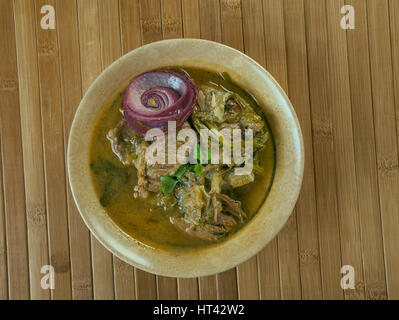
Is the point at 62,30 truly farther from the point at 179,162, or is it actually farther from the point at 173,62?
the point at 179,162

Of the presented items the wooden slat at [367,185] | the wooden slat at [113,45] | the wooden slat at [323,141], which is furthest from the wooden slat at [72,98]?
the wooden slat at [367,185]

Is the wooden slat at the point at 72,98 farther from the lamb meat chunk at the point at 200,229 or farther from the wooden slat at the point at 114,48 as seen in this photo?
the lamb meat chunk at the point at 200,229

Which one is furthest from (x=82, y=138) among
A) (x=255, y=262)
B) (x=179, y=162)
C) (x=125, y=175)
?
(x=255, y=262)

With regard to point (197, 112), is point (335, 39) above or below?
above

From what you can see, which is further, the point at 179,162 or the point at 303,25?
the point at 303,25

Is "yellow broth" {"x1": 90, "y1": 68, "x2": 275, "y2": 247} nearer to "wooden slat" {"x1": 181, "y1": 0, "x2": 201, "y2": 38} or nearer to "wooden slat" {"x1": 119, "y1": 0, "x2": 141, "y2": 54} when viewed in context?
"wooden slat" {"x1": 181, "y1": 0, "x2": 201, "y2": 38}

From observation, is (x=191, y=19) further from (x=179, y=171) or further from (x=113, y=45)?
(x=179, y=171)

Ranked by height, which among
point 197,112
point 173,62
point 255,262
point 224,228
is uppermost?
point 173,62
